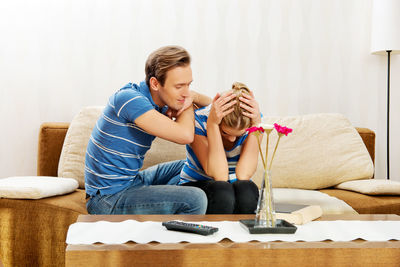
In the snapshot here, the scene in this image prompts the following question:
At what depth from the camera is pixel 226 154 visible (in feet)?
6.70

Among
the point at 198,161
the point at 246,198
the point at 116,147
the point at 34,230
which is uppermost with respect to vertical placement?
the point at 116,147

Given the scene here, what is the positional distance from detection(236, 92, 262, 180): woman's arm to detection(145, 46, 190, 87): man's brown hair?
0.29 metres

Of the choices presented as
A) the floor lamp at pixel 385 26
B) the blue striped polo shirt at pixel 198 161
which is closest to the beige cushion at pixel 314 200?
the blue striped polo shirt at pixel 198 161

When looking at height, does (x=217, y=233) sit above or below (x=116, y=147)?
below

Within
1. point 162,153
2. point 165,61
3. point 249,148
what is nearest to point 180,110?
point 165,61

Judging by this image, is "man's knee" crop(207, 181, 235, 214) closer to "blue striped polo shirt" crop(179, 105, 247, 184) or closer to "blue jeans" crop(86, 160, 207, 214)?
"blue jeans" crop(86, 160, 207, 214)

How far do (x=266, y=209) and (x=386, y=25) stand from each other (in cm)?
206

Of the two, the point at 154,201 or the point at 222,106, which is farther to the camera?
the point at 222,106

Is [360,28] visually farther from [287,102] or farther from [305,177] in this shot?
[305,177]

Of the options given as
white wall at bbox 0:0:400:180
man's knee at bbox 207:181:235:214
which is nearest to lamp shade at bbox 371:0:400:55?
white wall at bbox 0:0:400:180

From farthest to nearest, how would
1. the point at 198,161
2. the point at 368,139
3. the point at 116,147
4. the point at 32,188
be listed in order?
the point at 368,139, the point at 198,161, the point at 32,188, the point at 116,147

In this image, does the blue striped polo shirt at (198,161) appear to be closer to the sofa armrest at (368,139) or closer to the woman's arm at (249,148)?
the woman's arm at (249,148)

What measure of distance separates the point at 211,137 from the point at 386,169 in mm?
1821

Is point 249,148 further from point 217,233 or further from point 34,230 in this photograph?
point 34,230
